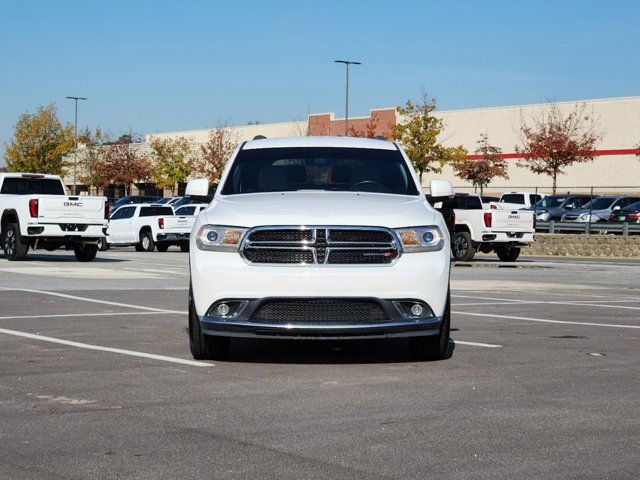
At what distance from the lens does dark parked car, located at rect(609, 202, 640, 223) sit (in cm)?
4688

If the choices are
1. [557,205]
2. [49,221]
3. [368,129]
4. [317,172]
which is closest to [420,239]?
[317,172]

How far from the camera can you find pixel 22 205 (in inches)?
1012

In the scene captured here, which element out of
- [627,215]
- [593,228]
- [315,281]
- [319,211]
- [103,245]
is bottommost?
[103,245]

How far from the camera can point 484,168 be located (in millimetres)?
70000

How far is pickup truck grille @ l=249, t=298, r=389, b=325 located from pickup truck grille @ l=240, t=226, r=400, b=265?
0.31 meters

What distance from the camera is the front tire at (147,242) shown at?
36.9m

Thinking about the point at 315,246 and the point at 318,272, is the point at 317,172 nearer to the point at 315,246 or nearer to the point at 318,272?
the point at 315,246

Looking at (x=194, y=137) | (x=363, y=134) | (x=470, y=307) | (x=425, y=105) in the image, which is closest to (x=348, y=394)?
(x=470, y=307)

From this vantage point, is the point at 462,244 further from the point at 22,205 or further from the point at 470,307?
the point at 470,307

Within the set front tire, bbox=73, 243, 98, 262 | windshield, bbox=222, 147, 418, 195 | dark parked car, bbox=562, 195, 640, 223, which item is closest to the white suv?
windshield, bbox=222, 147, 418, 195

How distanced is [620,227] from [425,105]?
2471cm

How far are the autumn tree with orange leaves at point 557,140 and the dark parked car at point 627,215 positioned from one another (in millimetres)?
7359

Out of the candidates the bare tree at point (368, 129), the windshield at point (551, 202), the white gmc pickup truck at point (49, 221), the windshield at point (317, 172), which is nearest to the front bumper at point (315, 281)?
the windshield at point (317, 172)

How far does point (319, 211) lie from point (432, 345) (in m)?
1.48
